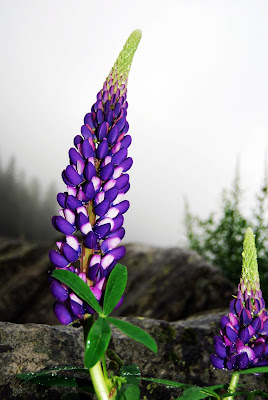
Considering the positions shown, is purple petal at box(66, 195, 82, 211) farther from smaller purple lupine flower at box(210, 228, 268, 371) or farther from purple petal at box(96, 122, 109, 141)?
smaller purple lupine flower at box(210, 228, 268, 371)

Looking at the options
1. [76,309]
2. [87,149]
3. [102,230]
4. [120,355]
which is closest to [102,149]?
[87,149]

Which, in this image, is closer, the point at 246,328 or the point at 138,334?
the point at 138,334

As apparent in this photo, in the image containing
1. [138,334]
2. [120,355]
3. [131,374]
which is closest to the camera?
[138,334]

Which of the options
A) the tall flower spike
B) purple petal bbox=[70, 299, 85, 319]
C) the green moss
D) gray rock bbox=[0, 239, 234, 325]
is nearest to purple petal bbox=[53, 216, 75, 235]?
the tall flower spike

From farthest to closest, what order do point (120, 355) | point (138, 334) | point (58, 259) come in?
point (120, 355)
point (58, 259)
point (138, 334)

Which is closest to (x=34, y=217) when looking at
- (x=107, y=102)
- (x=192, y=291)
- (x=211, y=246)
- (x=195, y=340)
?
(x=211, y=246)

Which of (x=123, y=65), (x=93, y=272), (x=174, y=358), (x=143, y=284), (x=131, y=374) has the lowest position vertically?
(x=143, y=284)

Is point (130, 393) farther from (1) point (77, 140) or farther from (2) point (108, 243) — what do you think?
(1) point (77, 140)
